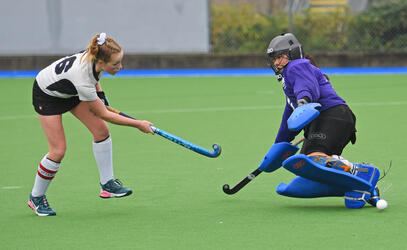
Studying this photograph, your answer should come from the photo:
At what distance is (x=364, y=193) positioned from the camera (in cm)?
533

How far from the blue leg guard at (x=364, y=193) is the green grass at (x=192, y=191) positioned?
2.4 inches

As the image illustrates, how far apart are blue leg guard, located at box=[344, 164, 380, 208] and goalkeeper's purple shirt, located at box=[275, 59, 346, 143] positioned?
1.64 feet

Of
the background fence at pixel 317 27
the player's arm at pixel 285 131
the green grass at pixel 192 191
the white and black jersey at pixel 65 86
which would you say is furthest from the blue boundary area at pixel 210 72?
the white and black jersey at pixel 65 86

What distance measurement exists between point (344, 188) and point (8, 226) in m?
2.17

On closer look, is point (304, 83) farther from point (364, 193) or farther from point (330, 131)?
point (364, 193)

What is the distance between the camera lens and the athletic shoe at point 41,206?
5449 mm

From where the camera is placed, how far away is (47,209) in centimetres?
547

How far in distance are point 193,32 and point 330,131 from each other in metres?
14.0

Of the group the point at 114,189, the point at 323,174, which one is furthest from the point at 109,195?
the point at 323,174

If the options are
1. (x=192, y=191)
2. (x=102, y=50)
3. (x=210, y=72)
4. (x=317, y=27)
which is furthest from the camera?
(x=210, y=72)

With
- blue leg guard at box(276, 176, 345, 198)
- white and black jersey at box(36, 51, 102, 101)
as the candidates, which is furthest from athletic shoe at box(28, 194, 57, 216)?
blue leg guard at box(276, 176, 345, 198)

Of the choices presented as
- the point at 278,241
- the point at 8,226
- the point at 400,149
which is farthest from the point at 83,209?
the point at 400,149

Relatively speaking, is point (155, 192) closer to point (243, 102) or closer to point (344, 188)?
point (344, 188)

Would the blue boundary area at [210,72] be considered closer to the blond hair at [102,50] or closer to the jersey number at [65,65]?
the jersey number at [65,65]
